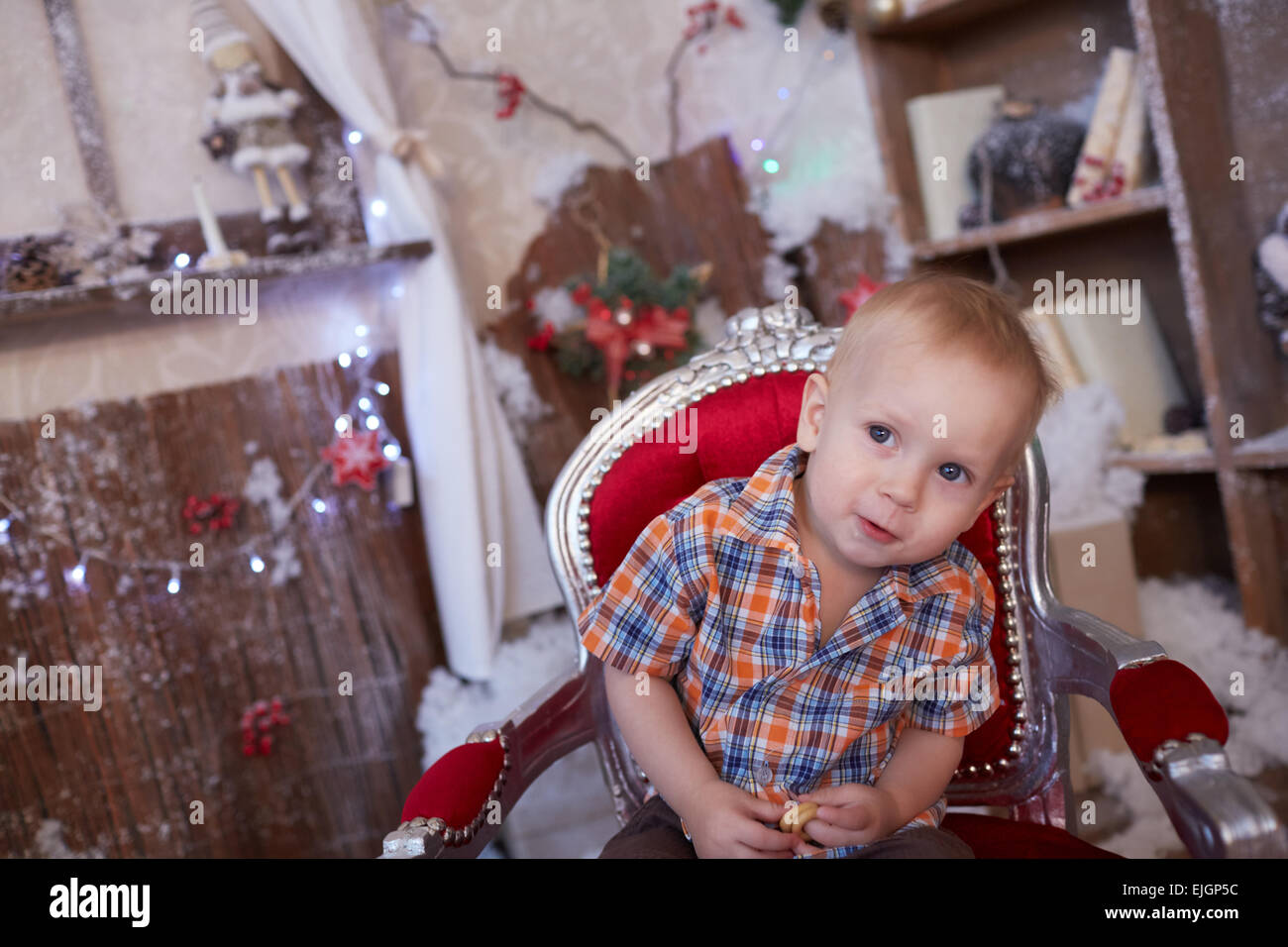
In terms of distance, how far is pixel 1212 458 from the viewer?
70.6 inches

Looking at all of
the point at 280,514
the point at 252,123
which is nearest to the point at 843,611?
→ the point at 280,514

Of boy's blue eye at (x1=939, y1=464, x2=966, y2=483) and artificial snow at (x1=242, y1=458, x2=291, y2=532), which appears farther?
artificial snow at (x1=242, y1=458, x2=291, y2=532)

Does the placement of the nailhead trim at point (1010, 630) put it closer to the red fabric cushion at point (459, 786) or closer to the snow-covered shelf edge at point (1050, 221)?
the red fabric cushion at point (459, 786)

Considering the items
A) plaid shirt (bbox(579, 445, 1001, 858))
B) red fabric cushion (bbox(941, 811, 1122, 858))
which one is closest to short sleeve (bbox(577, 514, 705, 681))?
plaid shirt (bbox(579, 445, 1001, 858))

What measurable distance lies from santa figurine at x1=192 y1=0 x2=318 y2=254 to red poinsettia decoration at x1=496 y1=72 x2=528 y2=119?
1.35 ft

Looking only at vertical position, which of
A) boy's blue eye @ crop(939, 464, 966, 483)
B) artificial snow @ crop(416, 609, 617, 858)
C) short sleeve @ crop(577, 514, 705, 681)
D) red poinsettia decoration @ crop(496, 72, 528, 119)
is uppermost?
red poinsettia decoration @ crop(496, 72, 528, 119)

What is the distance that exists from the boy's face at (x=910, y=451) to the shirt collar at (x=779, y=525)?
0.05m

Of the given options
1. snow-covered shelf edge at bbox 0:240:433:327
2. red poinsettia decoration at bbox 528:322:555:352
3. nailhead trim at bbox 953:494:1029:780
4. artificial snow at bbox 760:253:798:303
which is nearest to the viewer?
nailhead trim at bbox 953:494:1029:780

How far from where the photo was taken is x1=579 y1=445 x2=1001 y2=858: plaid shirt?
100cm

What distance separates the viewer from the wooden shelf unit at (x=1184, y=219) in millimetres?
1755

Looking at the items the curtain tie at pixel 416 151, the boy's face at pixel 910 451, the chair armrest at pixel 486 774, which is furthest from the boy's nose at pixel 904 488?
the curtain tie at pixel 416 151

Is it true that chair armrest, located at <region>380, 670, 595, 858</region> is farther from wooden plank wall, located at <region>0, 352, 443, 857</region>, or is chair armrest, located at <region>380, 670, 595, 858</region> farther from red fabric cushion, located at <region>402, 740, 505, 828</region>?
wooden plank wall, located at <region>0, 352, 443, 857</region>
